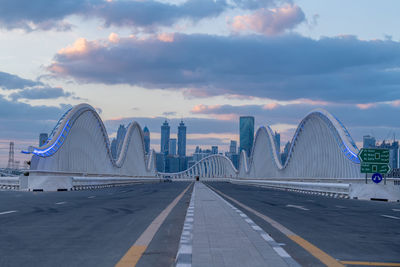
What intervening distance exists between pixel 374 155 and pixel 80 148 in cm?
5701

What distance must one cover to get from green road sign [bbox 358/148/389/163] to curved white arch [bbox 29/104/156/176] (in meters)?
36.1

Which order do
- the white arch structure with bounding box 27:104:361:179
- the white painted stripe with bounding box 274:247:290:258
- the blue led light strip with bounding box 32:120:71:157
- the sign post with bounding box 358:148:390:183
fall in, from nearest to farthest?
the white painted stripe with bounding box 274:247:290:258 < the sign post with bounding box 358:148:390:183 < the blue led light strip with bounding box 32:120:71:157 < the white arch structure with bounding box 27:104:361:179

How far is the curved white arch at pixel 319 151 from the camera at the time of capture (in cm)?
7656

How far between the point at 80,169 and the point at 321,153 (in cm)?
4101

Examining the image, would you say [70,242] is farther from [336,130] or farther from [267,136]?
[267,136]

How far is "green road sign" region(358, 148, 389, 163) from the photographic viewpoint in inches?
1642

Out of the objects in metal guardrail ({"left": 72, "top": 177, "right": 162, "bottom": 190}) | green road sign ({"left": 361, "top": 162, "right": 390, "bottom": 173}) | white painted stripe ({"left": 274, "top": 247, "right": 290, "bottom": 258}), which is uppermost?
green road sign ({"left": 361, "top": 162, "right": 390, "bottom": 173})

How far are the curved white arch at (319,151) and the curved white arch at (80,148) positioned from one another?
38.2 meters

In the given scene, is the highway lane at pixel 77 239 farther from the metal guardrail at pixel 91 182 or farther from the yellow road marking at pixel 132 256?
the metal guardrail at pixel 91 182

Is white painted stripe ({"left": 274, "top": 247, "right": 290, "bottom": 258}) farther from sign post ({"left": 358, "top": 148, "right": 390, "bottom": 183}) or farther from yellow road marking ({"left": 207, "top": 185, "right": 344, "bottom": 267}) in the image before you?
sign post ({"left": 358, "top": 148, "right": 390, "bottom": 183})

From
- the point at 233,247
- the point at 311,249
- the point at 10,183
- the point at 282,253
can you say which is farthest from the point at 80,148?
the point at 282,253

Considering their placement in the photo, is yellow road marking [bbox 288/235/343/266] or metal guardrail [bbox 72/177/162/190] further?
metal guardrail [bbox 72/177/162/190]

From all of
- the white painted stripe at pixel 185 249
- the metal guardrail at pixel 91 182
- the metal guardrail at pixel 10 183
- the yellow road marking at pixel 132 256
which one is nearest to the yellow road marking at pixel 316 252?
the white painted stripe at pixel 185 249

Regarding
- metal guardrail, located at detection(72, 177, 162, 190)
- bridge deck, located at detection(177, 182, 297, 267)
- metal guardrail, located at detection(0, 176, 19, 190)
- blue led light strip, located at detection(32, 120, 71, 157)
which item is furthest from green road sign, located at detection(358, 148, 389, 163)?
blue led light strip, located at detection(32, 120, 71, 157)
